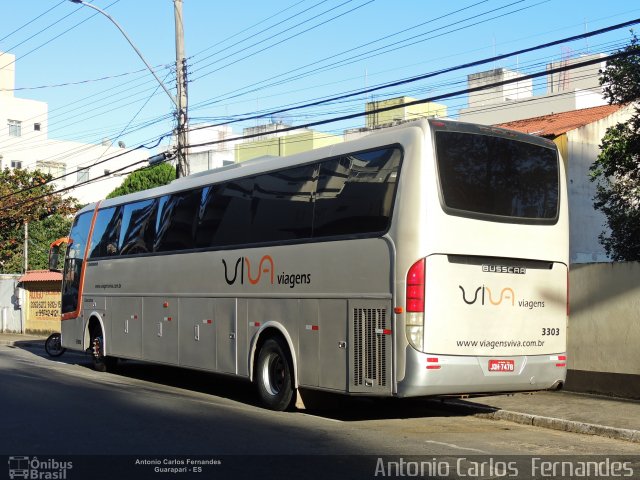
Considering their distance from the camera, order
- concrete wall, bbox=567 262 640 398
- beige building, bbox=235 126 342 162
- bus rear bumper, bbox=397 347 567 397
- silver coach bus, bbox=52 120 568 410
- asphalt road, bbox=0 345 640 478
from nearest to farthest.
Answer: asphalt road, bbox=0 345 640 478 < bus rear bumper, bbox=397 347 567 397 < silver coach bus, bbox=52 120 568 410 < concrete wall, bbox=567 262 640 398 < beige building, bbox=235 126 342 162

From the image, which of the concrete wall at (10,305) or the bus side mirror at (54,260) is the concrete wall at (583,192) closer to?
the bus side mirror at (54,260)

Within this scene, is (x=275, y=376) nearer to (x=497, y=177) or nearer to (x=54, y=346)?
(x=497, y=177)

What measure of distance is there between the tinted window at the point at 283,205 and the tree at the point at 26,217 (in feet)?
112

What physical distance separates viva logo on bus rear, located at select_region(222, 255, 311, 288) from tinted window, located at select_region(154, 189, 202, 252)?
147cm

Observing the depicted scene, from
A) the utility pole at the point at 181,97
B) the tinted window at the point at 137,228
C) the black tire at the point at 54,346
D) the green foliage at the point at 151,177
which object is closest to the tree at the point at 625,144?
the tinted window at the point at 137,228

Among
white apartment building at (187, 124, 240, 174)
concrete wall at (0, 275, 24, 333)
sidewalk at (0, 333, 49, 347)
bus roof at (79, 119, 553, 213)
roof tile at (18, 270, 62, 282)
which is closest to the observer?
bus roof at (79, 119, 553, 213)

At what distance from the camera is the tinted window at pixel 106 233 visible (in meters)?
16.5

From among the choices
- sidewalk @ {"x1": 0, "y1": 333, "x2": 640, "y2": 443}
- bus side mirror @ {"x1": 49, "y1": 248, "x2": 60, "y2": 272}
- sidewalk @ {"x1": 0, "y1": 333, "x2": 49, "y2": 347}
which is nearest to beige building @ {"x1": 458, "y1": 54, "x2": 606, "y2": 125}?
sidewalk @ {"x1": 0, "y1": 333, "x2": 49, "y2": 347}

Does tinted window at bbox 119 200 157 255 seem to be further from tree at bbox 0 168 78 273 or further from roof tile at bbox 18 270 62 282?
tree at bbox 0 168 78 273

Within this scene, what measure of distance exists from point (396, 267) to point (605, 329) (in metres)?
5.22

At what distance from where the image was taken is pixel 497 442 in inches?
354

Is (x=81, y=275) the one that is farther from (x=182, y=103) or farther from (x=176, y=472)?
(x=176, y=472)

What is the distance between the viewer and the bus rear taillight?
9016 mm

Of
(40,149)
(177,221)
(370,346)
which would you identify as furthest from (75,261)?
(40,149)
